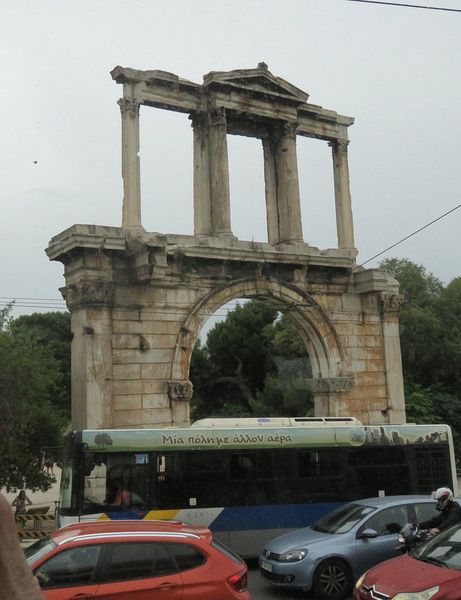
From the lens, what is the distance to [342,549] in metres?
10.3

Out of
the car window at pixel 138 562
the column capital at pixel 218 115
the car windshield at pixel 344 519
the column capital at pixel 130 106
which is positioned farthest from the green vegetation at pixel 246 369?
the column capital at pixel 130 106

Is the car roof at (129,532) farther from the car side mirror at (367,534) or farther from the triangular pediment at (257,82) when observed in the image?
the triangular pediment at (257,82)

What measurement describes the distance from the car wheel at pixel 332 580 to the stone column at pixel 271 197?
1236 cm

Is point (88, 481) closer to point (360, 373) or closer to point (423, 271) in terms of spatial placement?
point (360, 373)

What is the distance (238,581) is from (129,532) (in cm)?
115

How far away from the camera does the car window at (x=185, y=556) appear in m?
6.82

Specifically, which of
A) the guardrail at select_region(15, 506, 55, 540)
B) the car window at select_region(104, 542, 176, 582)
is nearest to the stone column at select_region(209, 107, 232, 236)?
the guardrail at select_region(15, 506, 55, 540)

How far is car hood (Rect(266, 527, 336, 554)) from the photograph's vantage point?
34.6ft

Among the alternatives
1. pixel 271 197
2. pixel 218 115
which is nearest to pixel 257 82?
pixel 218 115

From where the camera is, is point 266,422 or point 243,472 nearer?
point 243,472

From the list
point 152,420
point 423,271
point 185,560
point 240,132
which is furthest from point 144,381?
point 423,271

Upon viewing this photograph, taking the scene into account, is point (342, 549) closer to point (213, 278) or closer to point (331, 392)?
point (213, 278)

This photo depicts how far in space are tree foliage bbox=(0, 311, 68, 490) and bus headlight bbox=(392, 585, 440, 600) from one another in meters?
13.2

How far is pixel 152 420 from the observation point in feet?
58.5
